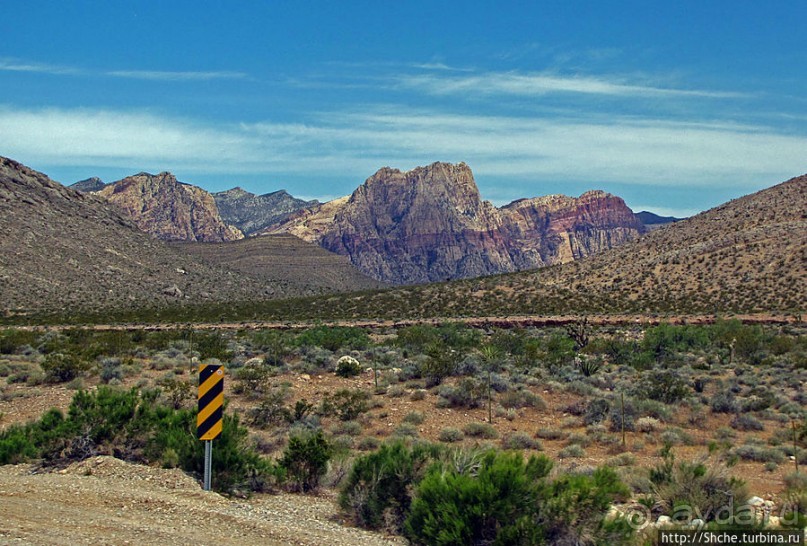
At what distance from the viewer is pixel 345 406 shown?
18.0 metres

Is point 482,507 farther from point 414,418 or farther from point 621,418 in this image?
point 621,418

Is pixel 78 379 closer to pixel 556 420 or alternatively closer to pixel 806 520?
pixel 556 420

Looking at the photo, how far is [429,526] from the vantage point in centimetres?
759

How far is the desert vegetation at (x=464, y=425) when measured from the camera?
7855mm

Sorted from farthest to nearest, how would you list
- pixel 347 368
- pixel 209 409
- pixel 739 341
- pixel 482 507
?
pixel 739 341
pixel 347 368
pixel 209 409
pixel 482 507

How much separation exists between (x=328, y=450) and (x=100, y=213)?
99.0 metres

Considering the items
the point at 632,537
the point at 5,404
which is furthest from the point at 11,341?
the point at 632,537

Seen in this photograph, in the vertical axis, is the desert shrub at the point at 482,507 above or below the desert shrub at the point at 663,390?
above

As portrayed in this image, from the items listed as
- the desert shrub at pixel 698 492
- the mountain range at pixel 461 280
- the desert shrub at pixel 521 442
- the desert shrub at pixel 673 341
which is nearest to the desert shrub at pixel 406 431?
the desert shrub at pixel 521 442

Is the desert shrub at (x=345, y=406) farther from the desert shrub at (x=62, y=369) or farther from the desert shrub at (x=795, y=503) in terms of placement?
the desert shrub at (x=795, y=503)

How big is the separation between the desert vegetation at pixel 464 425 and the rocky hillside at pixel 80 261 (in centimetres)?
4165

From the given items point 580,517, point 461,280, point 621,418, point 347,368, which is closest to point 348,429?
point 621,418

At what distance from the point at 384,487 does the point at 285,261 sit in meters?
140

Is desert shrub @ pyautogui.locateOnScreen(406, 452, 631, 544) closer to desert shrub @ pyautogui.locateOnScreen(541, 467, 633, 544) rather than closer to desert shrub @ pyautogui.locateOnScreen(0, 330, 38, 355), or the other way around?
desert shrub @ pyautogui.locateOnScreen(541, 467, 633, 544)
